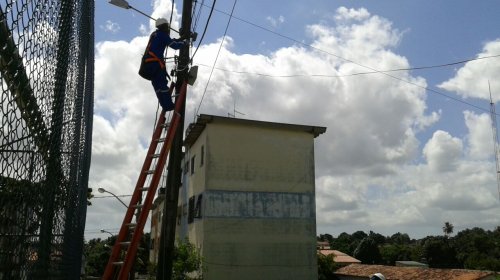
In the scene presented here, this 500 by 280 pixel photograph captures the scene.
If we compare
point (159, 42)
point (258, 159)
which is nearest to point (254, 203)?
point (258, 159)

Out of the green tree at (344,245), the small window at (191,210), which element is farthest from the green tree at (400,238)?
the small window at (191,210)

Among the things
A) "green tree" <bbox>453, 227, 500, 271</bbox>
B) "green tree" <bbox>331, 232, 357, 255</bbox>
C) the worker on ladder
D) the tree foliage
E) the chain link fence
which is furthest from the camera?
"green tree" <bbox>331, 232, 357, 255</bbox>

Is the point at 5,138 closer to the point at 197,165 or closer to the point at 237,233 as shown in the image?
the point at 237,233

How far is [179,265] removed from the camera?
19516 millimetres

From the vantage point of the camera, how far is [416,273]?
39.2m

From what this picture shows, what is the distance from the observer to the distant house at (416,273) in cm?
3675

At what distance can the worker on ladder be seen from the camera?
721cm

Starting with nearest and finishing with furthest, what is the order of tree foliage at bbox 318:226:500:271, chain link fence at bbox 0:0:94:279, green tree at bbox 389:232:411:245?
1. chain link fence at bbox 0:0:94:279
2. tree foliage at bbox 318:226:500:271
3. green tree at bbox 389:232:411:245

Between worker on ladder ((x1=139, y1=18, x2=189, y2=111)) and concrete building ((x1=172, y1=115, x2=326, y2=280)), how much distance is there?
1566 cm

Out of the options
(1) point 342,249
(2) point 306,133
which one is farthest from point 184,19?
(1) point 342,249

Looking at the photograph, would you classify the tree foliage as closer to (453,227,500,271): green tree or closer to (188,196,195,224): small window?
(453,227,500,271): green tree

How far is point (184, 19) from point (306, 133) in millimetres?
16713

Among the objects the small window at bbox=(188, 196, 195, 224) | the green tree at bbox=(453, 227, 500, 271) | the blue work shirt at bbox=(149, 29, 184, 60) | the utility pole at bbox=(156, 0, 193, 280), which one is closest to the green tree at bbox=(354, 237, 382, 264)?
the green tree at bbox=(453, 227, 500, 271)

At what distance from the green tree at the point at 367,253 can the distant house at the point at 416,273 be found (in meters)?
29.0
